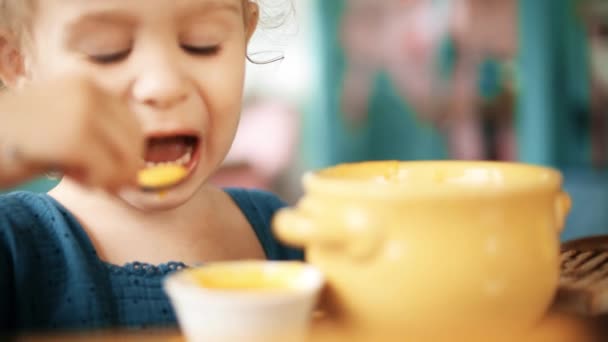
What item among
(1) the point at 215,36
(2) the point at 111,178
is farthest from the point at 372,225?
(1) the point at 215,36

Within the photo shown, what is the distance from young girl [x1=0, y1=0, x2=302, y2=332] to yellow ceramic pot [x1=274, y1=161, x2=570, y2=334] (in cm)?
23

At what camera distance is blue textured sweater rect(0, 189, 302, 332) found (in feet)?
2.16

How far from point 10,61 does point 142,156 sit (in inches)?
11.8

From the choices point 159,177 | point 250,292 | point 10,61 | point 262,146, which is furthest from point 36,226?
point 262,146

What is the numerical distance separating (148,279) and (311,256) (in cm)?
34

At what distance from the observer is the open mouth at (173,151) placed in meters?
0.69

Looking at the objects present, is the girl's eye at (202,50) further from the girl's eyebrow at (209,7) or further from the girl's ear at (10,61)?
the girl's ear at (10,61)

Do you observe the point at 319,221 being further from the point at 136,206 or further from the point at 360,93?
the point at 360,93

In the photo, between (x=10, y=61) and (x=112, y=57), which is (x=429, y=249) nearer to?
(x=112, y=57)

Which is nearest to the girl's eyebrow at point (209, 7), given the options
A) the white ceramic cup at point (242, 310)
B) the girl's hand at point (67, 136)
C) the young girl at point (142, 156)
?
the young girl at point (142, 156)

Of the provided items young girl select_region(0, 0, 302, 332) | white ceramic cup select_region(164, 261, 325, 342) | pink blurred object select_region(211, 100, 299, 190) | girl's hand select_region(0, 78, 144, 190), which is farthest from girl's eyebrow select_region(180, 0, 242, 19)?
pink blurred object select_region(211, 100, 299, 190)

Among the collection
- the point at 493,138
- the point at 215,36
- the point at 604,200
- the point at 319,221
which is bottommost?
the point at 604,200

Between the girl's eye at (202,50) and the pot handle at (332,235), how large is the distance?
13.5 inches

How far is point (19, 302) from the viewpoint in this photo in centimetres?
66
